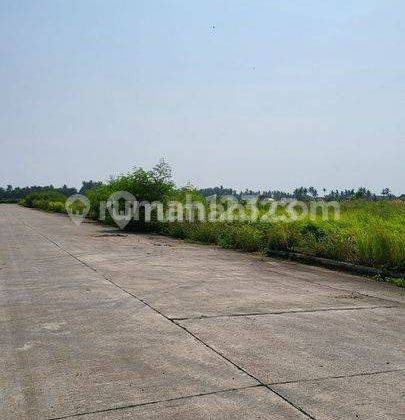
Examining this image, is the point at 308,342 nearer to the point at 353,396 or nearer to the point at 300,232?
the point at 353,396

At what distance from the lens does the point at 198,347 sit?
175 inches

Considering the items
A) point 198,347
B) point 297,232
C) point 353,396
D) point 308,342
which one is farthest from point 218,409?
point 297,232

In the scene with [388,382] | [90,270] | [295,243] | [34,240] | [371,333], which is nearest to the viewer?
[388,382]

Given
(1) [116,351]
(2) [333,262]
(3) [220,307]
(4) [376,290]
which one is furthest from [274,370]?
(2) [333,262]

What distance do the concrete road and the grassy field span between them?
1.23 meters

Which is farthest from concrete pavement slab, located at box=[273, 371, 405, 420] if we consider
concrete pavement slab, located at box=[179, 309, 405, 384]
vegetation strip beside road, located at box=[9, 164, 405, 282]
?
vegetation strip beside road, located at box=[9, 164, 405, 282]

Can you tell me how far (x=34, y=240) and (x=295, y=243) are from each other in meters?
9.51

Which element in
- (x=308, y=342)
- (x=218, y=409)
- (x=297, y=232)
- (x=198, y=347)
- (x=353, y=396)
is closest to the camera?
(x=218, y=409)

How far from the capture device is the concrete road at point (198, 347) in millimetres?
3227

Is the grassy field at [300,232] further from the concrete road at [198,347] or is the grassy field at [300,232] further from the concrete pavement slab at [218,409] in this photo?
the concrete pavement slab at [218,409]

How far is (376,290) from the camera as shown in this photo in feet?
26.1

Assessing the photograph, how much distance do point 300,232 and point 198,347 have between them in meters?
9.10

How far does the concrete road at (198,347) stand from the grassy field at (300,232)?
123 centimetres

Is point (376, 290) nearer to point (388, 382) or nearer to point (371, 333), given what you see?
point (371, 333)
